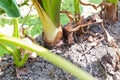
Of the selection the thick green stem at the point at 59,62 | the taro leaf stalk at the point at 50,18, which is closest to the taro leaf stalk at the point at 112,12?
the taro leaf stalk at the point at 50,18

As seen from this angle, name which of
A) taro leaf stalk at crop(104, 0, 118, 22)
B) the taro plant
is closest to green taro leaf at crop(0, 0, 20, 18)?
the taro plant

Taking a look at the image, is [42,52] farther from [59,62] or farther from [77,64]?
[77,64]

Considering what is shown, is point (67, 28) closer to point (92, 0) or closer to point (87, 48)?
point (87, 48)

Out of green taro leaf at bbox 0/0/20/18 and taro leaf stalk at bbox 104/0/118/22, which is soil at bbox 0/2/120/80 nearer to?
taro leaf stalk at bbox 104/0/118/22

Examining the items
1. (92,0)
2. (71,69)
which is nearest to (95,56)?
(92,0)

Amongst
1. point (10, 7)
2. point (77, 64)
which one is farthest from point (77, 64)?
point (10, 7)

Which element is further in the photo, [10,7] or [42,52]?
[10,7]
